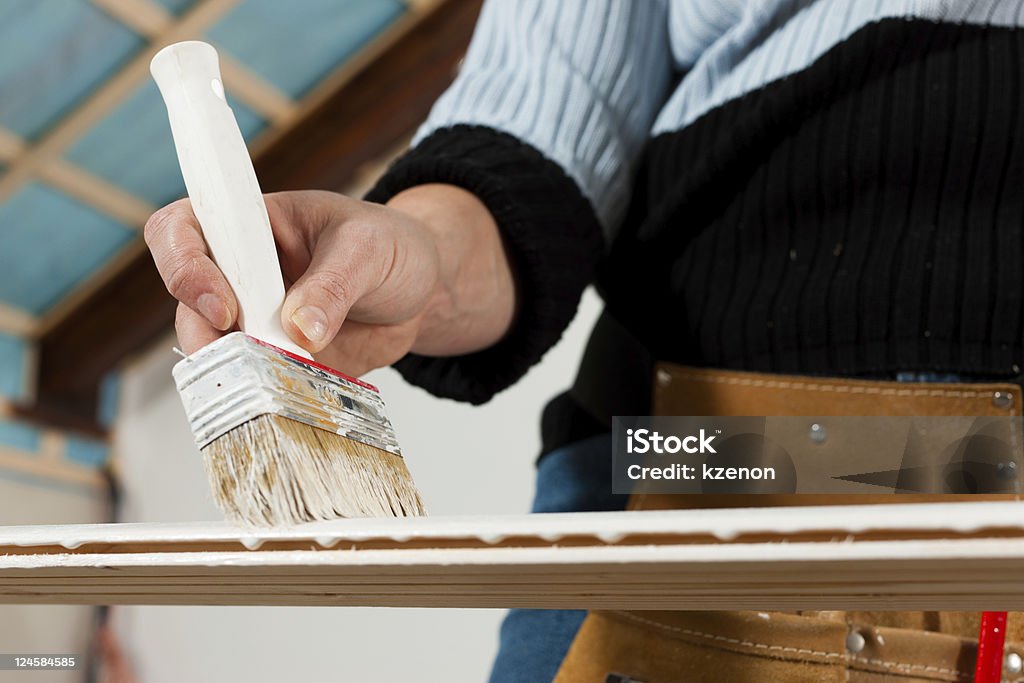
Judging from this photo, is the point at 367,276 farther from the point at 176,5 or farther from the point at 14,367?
the point at 14,367

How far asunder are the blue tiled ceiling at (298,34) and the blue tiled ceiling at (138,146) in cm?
11

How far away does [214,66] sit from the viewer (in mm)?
395

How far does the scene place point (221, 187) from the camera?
38 cm

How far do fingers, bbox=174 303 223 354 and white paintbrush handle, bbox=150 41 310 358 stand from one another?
1 centimetres

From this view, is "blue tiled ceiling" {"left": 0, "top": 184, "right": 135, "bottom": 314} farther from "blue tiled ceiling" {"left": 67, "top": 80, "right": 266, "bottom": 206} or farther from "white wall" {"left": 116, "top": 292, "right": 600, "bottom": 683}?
"white wall" {"left": 116, "top": 292, "right": 600, "bottom": 683}

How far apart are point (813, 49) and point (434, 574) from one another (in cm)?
40

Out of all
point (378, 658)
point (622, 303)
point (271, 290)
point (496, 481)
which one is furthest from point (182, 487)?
point (271, 290)

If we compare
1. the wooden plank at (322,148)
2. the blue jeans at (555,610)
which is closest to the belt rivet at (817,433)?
the blue jeans at (555,610)

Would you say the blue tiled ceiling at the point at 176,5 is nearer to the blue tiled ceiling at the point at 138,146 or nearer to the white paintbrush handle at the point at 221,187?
the blue tiled ceiling at the point at 138,146

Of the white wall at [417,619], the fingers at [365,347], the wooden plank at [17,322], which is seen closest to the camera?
the fingers at [365,347]

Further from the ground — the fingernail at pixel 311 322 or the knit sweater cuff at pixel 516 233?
the knit sweater cuff at pixel 516 233

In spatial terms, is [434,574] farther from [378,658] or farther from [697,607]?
[378,658]

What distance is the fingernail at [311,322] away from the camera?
14.8 inches

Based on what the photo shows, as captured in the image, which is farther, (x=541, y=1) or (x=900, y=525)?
(x=541, y=1)
